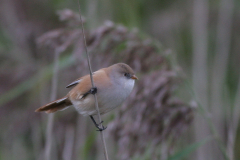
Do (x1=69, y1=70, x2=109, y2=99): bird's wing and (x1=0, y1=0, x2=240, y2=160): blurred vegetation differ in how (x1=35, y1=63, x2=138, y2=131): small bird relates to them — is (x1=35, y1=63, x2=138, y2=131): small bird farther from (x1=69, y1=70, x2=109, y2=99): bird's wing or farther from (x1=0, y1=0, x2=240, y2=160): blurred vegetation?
(x1=0, y1=0, x2=240, y2=160): blurred vegetation

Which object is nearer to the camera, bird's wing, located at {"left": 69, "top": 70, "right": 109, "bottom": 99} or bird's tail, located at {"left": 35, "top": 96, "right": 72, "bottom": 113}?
bird's wing, located at {"left": 69, "top": 70, "right": 109, "bottom": 99}

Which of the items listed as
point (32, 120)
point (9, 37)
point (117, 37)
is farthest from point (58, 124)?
point (117, 37)

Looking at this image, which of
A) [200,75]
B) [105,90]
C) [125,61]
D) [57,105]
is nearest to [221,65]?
[200,75]

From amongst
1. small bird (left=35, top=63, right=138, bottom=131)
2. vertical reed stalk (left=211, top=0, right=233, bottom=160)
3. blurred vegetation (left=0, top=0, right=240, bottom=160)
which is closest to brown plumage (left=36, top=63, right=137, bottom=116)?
small bird (left=35, top=63, right=138, bottom=131)

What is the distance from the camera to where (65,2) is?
363 cm

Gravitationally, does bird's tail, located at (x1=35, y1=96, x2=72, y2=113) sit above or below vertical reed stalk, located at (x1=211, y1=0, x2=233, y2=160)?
above

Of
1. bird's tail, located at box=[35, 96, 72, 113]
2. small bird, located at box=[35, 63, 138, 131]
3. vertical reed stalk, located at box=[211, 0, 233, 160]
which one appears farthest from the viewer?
vertical reed stalk, located at box=[211, 0, 233, 160]

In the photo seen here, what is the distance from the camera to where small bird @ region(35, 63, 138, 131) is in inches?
83.8

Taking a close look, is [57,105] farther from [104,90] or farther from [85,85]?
[104,90]

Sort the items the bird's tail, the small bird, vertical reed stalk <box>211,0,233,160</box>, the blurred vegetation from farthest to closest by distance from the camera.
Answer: vertical reed stalk <box>211,0,233,160</box>
the blurred vegetation
the bird's tail
the small bird

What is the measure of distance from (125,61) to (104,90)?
0.42 metres

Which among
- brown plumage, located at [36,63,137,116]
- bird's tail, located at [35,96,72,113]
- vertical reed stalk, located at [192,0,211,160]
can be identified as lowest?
vertical reed stalk, located at [192,0,211,160]

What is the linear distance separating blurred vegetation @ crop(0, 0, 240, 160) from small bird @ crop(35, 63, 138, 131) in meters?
0.18

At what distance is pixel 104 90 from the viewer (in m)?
2.15
